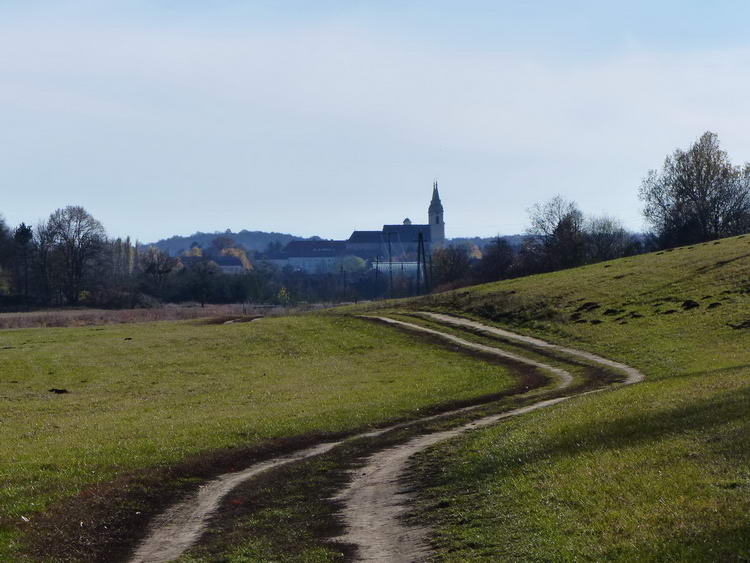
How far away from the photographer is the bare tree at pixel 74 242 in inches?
5113

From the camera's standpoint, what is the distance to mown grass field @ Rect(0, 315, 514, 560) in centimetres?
2116

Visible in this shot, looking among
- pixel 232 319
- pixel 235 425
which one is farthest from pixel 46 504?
pixel 232 319

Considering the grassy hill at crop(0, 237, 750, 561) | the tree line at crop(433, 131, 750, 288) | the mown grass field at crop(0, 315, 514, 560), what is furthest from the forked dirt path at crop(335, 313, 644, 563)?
the tree line at crop(433, 131, 750, 288)

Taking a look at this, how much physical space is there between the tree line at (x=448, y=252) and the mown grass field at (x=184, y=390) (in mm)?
52148

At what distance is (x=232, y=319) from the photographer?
74500mm

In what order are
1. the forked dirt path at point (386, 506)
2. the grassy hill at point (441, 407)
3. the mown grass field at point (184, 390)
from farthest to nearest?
1. the mown grass field at point (184, 390)
2. the forked dirt path at point (386, 506)
3. the grassy hill at point (441, 407)

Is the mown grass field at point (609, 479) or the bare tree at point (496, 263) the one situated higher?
the bare tree at point (496, 263)

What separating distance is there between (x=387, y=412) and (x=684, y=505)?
1836 centimetres

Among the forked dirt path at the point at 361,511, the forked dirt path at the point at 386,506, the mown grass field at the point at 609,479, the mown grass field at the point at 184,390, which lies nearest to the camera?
the mown grass field at the point at 609,479

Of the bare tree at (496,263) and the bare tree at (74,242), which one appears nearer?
the bare tree at (496,263)

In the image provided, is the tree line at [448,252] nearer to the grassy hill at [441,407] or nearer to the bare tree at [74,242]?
the bare tree at [74,242]

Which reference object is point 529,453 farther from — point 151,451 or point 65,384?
point 65,384

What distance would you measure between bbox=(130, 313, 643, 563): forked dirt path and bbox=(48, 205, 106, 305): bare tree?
4424 inches

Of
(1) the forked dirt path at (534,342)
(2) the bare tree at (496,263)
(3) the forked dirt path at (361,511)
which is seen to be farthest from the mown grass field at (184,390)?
(2) the bare tree at (496,263)
